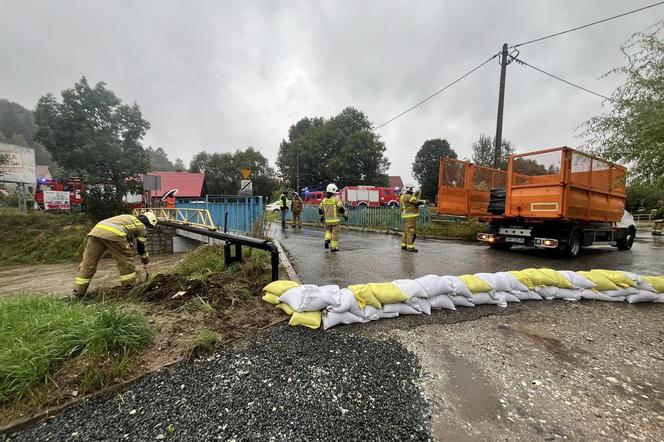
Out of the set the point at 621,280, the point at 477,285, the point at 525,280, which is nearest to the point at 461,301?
the point at 477,285

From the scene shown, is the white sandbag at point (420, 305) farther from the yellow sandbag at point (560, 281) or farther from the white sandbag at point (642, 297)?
the white sandbag at point (642, 297)

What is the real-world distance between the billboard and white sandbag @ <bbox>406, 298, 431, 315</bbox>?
74.0 ft

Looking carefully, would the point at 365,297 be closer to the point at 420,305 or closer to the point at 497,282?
the point at 420,305

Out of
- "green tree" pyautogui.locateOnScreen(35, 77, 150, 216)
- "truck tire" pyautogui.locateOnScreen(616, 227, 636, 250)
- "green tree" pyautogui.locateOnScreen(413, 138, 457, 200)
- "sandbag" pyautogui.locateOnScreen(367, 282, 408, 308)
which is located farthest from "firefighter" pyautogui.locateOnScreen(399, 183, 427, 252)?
"green tree" pyautogui.locateOnScreen(413, 138, 457, 200)

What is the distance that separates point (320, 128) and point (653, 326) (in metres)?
40.5

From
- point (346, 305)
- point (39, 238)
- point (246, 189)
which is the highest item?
point (246, 189)

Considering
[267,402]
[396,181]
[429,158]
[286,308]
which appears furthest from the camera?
[396,181]

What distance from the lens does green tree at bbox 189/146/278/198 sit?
41.2 metres

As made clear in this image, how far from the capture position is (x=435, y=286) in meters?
3.33

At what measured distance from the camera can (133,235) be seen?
494 centimetres

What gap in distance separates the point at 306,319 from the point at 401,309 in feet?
3.62

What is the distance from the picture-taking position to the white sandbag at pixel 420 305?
126 inches

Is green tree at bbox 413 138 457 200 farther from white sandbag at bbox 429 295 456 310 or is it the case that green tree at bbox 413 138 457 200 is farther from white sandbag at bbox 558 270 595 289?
white sandbag at bbox 429 295 456 310

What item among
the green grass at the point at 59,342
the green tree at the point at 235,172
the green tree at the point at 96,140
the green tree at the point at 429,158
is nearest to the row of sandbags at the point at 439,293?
the green grass at the point at 59,342
